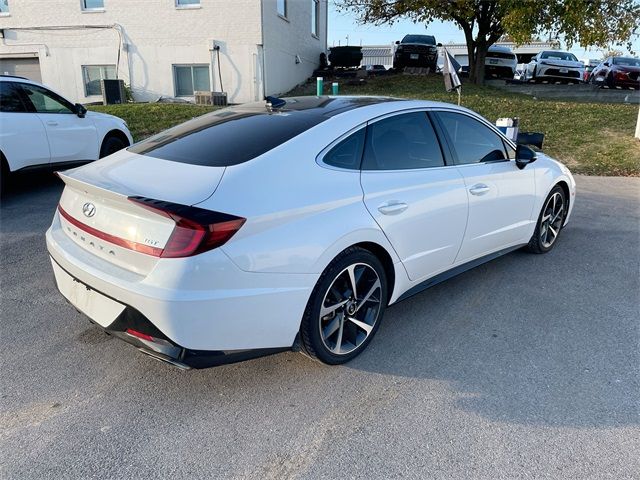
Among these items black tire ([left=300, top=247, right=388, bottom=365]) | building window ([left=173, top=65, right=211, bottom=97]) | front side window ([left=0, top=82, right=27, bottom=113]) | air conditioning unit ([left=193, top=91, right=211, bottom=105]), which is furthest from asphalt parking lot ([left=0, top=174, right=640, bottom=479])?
building window ([left=173, top=65, right=211, bottom=97])

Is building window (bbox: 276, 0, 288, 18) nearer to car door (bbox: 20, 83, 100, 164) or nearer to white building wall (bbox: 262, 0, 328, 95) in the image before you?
white building wall (bbox: 262, 0, 328, 95)

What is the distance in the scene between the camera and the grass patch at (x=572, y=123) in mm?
10328

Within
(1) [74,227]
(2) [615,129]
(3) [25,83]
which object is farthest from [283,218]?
(2) [615,129]

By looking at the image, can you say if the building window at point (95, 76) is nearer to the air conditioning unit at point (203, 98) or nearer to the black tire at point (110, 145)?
the air conditioning unit at point (203, 98)

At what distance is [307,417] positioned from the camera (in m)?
2.66

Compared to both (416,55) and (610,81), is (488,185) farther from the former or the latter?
(416,55)

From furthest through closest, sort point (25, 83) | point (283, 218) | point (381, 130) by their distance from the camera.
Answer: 1. point (25, 83)
2. point (381, 130)
3. point (283, 218)

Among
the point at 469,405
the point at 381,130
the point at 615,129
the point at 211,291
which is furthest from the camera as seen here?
the point at 615,129

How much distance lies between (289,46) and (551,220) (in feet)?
50.2

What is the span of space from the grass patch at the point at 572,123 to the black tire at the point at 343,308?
27.1 feet

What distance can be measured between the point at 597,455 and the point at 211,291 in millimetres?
1996

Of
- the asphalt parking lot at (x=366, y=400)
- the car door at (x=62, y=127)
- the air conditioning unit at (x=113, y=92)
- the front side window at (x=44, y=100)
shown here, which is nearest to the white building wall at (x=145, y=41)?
the air conditioning unit at (x=113, y=92)

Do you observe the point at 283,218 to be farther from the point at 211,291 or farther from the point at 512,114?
the point at 512,114

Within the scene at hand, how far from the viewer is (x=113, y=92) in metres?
15.8
